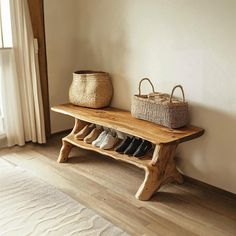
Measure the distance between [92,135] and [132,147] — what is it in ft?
1.56

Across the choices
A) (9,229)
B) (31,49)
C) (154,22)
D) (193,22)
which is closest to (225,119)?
(193,22)

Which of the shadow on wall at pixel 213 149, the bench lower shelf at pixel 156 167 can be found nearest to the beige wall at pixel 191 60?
the shadow on wall at pixel 213 149

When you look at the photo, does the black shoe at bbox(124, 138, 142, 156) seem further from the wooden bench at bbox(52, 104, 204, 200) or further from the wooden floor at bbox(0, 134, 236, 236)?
the wooden floor at bbox(0, 134, 236, 236)

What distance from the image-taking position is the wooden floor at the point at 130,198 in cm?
197

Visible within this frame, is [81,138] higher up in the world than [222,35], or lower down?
lower down

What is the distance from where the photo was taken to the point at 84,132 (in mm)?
2854

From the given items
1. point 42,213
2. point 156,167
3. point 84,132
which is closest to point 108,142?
point 84,132

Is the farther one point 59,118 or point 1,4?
point 59,118

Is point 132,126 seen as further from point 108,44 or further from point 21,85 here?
point 21,85

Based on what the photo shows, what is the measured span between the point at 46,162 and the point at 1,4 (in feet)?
5.12

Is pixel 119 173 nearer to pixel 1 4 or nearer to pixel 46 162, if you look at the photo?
pixel 46 162

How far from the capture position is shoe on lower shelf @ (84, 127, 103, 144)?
9.04 ft

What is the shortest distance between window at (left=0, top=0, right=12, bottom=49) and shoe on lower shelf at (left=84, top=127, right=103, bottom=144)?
3.89ft

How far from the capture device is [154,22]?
101 inches
